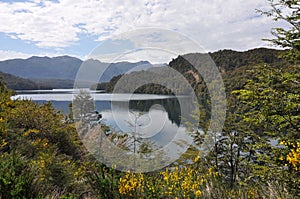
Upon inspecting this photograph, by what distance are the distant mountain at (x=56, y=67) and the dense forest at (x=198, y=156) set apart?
1.45 feet

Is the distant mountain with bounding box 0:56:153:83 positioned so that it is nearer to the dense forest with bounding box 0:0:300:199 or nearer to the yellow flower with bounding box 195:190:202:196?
the dense forest with bounding box 0:0:300:199

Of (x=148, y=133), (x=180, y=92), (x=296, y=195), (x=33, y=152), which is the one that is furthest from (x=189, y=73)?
(x=296, y=195)

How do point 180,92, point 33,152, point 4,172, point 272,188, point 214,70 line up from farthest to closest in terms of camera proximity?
1. point 180,92
2. point 214,70
3. point 33,152
4. point 272,188
5. point 4,172

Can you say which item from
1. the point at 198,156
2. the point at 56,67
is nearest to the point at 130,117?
the point at 198,156

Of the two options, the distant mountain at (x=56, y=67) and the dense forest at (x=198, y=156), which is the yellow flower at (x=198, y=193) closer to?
the dense forest at (x=198, y=156)

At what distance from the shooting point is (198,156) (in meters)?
6.25

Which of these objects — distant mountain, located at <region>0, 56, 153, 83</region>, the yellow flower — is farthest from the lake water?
the yellow flower

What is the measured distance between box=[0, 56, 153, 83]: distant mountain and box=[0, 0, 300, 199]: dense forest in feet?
1.45

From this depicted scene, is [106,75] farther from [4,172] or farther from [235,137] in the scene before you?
[235,137]

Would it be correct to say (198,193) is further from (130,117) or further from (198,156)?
(130,117)

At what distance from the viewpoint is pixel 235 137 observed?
720 centimetres

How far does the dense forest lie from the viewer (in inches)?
122

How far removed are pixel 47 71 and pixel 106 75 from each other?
122 meters

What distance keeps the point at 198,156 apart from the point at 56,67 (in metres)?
116
